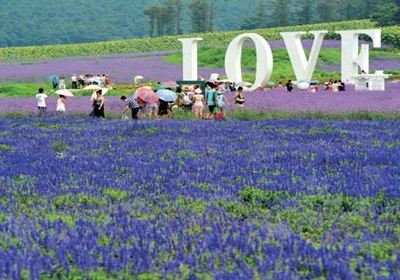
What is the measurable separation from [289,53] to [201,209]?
2986 cm

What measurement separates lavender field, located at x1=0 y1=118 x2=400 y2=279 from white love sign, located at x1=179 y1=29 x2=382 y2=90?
2100 cm

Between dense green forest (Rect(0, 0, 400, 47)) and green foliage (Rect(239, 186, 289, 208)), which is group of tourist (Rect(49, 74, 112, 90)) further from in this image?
dense green forest (Rect(0, 0, 400, 47))

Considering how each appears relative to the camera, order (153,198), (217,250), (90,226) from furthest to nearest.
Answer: (153,198) → (90,226) → (217,250)

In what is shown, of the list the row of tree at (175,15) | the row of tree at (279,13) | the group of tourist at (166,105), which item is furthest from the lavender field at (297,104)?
the row of tree at (175,15)

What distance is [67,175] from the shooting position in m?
9.98

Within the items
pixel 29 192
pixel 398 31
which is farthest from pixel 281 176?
pixel 398 31

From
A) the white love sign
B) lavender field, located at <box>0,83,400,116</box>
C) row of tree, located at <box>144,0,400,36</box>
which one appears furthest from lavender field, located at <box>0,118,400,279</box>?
row of tree, located at <box>144,0,400,36</box>

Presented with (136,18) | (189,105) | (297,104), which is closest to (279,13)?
(136,18)

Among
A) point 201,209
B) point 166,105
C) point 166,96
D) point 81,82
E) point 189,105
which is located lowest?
point 201,209

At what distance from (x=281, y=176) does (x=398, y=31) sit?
225 ft

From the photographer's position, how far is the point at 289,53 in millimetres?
36781

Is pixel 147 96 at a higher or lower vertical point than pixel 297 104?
higher

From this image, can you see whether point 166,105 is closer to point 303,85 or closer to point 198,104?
point 198,104

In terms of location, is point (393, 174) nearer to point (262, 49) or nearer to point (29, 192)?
point (29, 192)
